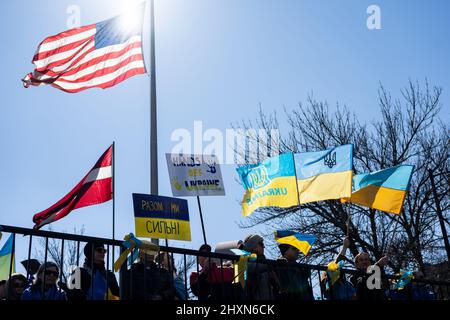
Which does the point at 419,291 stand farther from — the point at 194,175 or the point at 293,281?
the point at 194,175

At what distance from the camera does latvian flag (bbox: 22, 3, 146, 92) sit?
10.8 meters

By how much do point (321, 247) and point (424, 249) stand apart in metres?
2.84

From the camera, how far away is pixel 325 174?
888 centimetres

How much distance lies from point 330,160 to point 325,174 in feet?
0.72

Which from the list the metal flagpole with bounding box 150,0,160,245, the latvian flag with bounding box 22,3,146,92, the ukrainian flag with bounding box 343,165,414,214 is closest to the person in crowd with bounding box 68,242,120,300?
the metal flagpole with bounding box 150,0,160,245

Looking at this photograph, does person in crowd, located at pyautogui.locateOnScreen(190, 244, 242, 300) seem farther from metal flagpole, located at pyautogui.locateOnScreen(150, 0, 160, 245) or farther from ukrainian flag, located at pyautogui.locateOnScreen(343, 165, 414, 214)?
ukrainian flag, located at pyautogui.locateOnScreen(343, 165, 414, 214)

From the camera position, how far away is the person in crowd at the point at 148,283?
5.52 meters

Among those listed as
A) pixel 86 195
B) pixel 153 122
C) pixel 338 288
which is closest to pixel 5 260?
pixel 86 195

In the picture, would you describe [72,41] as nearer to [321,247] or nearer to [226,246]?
[226,246]

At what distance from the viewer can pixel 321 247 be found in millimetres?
17547

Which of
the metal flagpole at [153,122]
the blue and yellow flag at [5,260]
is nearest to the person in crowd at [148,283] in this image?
the blue and yellow flag at [5,260]

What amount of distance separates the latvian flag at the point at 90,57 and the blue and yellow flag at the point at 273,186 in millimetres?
2961

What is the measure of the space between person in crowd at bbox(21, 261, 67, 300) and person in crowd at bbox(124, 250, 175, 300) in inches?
24.1
